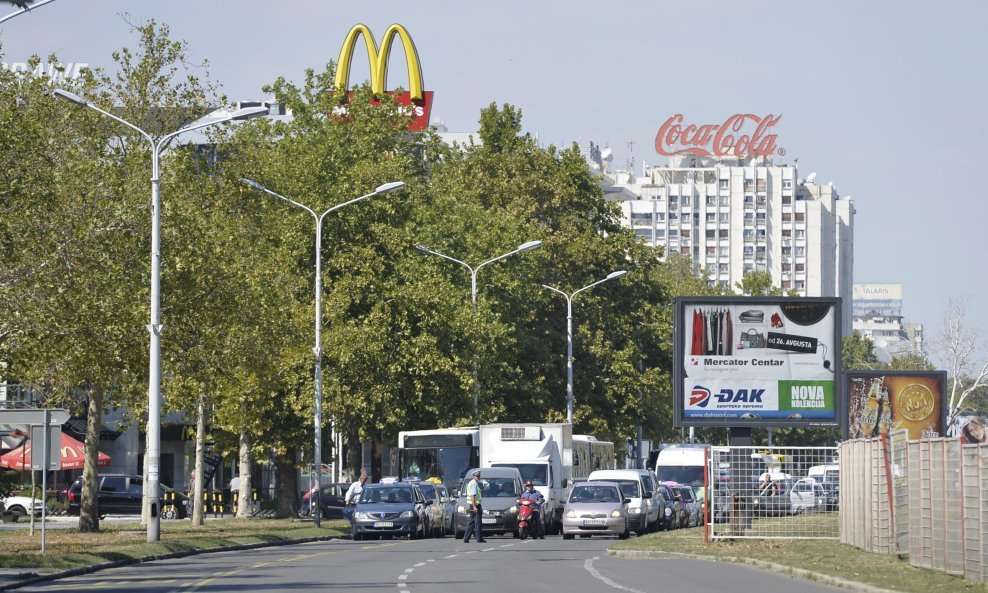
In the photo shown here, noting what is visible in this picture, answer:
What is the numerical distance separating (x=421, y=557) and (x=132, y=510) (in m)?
31.6

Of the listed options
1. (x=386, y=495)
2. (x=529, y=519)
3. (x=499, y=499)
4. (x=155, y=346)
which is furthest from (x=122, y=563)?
(x=499, y=499)

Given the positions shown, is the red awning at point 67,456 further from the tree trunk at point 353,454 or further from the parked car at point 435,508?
the parked car at point 435,508

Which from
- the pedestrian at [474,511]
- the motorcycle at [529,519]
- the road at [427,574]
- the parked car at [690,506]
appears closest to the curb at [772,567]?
the road at [427,574]

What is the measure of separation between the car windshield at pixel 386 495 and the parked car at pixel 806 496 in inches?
514

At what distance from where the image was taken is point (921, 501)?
24.0 m

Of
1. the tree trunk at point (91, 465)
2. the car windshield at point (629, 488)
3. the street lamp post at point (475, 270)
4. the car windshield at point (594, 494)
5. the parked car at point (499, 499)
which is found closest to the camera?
the tree trunk at point (91, 465)

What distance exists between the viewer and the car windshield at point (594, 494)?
43188 millimetres

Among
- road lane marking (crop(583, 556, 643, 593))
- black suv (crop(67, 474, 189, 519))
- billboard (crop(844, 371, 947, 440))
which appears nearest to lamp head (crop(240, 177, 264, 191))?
black suv (crop(67, 474, 189, 519))

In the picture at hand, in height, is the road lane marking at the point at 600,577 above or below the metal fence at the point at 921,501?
below

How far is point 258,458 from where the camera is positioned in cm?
5425

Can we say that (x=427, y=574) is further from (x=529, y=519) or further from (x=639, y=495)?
(x=639, y=495)

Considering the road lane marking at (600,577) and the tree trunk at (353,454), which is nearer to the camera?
the road lane marking at (600,577)

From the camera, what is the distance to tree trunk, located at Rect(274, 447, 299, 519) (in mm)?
55188

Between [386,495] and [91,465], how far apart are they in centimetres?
748
